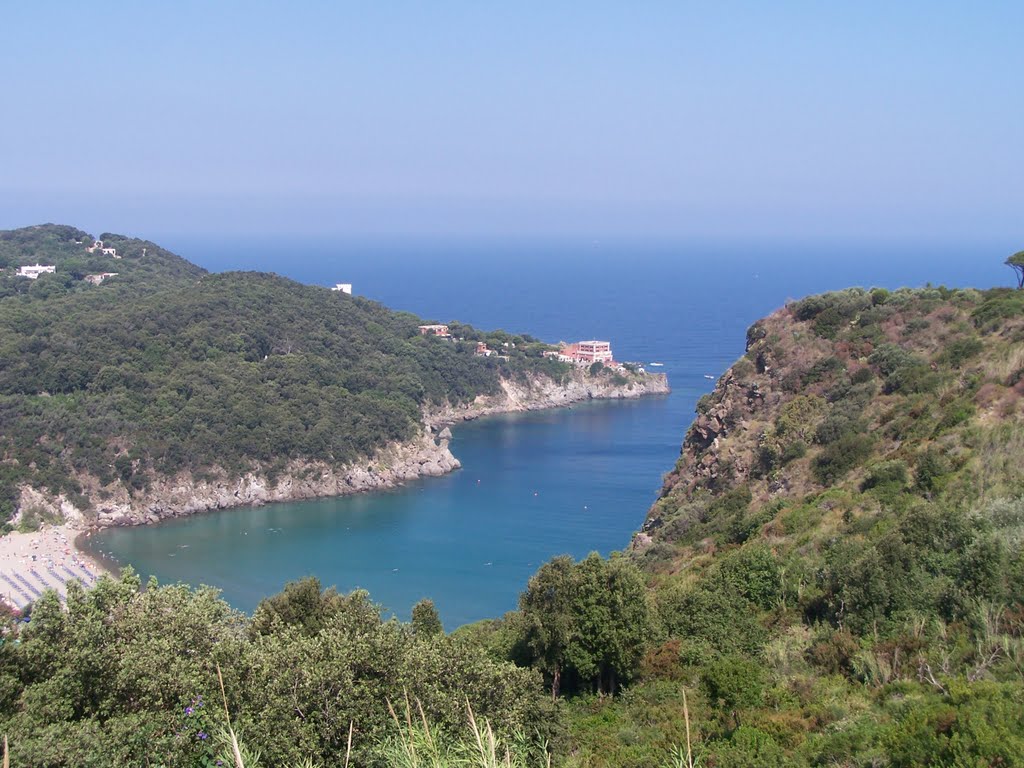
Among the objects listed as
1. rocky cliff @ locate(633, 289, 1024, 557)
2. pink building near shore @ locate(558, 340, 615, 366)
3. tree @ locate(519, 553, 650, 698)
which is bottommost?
pink building near shore @ locate(558, 340, 615, 366)

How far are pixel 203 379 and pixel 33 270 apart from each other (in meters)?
34.1

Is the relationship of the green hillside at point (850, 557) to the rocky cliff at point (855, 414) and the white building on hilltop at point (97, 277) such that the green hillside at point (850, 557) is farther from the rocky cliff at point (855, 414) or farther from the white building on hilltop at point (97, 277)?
the white building on hilltop at point (97, 277)

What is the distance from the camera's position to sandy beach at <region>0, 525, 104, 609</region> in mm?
29922

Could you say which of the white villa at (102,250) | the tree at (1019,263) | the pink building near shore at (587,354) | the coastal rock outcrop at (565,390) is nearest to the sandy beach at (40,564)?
the tree at (1019,263)

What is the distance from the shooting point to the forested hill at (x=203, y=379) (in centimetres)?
4075

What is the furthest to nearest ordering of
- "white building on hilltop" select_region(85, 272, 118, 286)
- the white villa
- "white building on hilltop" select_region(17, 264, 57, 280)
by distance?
the white villa → "white building on hilltop" select_region(85, 272, 118, 286) → "white building on hilltop" select_region(17, 264, 57, 280)

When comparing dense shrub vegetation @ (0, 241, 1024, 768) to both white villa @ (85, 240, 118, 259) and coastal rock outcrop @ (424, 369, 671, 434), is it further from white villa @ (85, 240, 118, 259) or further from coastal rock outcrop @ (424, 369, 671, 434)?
white villa @ (85, 240, 118, 259)

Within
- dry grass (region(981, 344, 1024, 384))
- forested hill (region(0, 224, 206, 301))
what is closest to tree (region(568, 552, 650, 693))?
dry grass (region(981, 344, 1024, 384))

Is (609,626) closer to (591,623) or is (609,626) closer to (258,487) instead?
(591,623)

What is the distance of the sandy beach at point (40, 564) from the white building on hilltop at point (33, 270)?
38.3 metres

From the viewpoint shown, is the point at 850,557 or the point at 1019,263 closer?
the point at 850,557

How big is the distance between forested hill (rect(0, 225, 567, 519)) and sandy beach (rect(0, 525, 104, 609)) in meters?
2.22

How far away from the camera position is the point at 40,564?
3281 cm

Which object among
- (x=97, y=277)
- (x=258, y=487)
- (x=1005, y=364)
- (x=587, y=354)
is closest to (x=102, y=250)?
(x=97, y=277)
